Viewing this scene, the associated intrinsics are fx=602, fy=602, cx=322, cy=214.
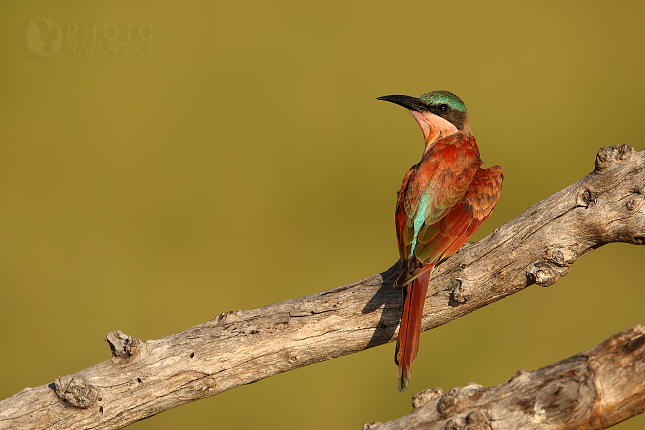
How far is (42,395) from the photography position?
2131mm

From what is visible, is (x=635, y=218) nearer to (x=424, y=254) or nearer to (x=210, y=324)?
(x=424, y=254)

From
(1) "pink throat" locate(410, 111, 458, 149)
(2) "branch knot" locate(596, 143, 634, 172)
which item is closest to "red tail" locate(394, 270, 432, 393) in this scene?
(2) "branch knot" locate(596, 143, 634, 172)

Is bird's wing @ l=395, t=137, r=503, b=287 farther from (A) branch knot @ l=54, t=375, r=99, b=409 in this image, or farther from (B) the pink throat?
(A) branch knot @ l=54, t=375, r=99, b=409

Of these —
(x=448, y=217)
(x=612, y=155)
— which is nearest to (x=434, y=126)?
(x=448, y=217)

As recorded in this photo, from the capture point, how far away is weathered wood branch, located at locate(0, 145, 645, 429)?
2123 mm

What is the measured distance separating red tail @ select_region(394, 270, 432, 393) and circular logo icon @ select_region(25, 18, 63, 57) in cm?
515

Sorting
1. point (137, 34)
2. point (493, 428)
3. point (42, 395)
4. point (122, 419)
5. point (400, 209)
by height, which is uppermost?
point (137, 34)

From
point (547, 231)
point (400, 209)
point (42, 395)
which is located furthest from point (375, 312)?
point (42, 395)

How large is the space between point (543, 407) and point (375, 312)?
890 millimetres

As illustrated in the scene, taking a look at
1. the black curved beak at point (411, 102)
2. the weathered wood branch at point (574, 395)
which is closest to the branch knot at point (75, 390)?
the weathered wood branch at point (574, 395)

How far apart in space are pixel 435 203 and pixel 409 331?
627 millimetres

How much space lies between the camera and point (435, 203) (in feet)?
8.36

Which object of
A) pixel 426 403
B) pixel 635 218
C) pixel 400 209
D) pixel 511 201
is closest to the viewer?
pixel 426 403

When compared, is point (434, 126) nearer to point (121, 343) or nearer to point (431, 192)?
point (431, 192)
